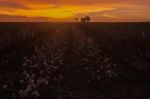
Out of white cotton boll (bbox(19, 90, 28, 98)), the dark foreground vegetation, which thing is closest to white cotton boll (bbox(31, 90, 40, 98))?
the dark foreground vegetation

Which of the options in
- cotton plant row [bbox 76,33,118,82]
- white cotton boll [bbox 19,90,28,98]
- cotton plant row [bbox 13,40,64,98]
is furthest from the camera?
cotton plant row [bbox 76,33,118,82]

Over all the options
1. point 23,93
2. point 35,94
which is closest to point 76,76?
point 35,94

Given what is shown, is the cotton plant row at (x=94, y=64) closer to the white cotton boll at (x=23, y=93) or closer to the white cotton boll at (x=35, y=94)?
the white cotton boll at (x=35, y=94)

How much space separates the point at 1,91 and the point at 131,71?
6093mm

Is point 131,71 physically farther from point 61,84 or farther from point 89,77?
point 61,84

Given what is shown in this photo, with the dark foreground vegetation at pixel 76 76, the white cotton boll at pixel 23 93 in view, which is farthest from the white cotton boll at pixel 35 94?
the white cotton boll at pixel 23 93

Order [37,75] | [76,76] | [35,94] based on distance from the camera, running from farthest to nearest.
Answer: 1. [76,76]
2. [37,75]
3. [35,94]

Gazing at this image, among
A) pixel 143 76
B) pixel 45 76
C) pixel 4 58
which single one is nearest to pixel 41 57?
pixel 4 58

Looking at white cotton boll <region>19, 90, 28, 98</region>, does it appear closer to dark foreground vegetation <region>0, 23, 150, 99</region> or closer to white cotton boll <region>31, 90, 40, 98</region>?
dark foreground vegetation <region>0, 23, 150, 99</region>

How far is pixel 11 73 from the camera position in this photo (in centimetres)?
1542

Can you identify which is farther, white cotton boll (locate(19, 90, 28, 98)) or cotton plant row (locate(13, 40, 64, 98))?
cotton plant row (locate(13, 40, 64, 98))

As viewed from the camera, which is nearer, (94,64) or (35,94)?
(35,94)

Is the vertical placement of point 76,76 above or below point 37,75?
below

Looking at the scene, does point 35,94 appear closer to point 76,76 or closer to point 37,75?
point 37,75
